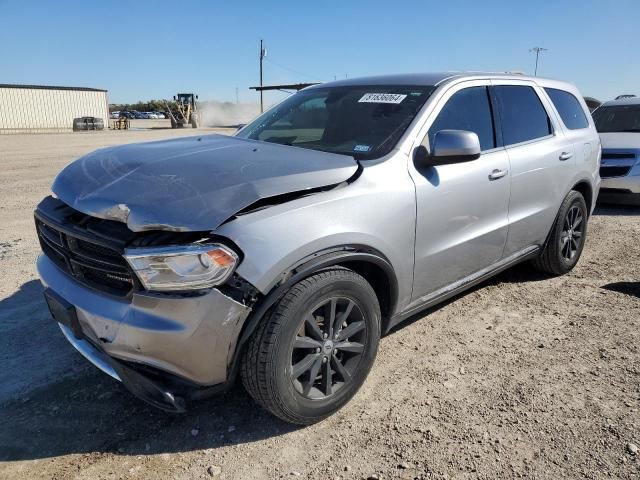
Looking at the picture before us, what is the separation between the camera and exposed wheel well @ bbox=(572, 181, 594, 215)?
499cm

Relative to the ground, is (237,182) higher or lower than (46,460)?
higher

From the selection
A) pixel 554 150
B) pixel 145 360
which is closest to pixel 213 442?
pixel 145 360

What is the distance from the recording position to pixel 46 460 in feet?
8.13

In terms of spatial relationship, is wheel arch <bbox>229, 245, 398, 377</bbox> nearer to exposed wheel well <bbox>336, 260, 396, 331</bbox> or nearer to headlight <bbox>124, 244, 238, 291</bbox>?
exposed wheel well <bbox>336, 260, 396, 331</bbox>

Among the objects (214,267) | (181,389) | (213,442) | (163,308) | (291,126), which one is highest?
(291,126)

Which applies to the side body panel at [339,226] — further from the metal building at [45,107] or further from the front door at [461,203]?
the metal building at [45,107]

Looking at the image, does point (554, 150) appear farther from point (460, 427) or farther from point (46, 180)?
point (46, 180)

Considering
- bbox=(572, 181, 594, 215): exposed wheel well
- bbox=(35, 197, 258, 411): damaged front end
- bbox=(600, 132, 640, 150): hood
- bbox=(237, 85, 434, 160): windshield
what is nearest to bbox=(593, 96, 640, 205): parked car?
bbox=(600, 132, 640, 150): hood

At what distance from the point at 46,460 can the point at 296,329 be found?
4.49 ft

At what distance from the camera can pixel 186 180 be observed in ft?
8.32

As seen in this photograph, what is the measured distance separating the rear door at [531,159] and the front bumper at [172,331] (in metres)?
2.57

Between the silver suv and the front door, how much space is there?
0.01 meters

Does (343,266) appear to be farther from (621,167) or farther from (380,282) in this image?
(621,167)

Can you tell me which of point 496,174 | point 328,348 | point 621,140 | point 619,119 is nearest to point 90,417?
point 328,348
